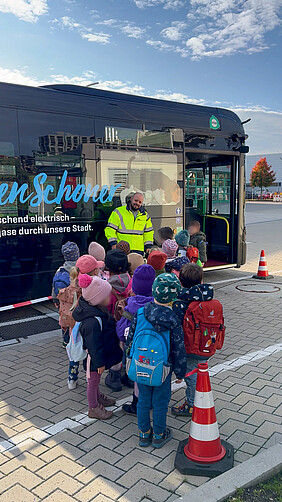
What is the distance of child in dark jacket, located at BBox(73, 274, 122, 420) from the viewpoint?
11.3 ft

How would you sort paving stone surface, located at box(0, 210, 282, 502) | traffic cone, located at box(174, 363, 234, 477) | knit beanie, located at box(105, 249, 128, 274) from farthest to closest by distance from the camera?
knit beanie, located at box(105, 249, 128, 274), traffic cone, located at box(174, 363, 234, 477), paving stone surface, located at box(0, 210, 282, 502)

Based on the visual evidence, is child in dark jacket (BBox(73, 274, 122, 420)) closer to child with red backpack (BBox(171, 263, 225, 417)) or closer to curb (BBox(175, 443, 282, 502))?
child with red backpack (BBox(171, 263, 225, 417))

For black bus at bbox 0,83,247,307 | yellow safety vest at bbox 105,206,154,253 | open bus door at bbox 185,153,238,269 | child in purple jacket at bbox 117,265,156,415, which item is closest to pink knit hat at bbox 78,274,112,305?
child in purple jacket at bbox 117,265,156,415

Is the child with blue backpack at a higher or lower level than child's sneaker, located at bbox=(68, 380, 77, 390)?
higher

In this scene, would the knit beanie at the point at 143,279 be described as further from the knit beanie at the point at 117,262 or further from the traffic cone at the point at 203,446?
the traffic cone at the point at 203,446

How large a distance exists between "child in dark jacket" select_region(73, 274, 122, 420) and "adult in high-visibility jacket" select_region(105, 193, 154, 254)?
9.93 ft

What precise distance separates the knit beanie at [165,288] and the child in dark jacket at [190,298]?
1.14 ft

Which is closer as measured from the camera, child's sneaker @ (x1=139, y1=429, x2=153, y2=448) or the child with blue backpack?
the child with blue backpack

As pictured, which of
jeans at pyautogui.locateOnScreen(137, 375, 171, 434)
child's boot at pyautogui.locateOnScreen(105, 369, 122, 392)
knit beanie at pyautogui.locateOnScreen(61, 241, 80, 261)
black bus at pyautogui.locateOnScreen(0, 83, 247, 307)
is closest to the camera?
jeans at pyautogui.locateOnScreen(137, 375, 171, 434)

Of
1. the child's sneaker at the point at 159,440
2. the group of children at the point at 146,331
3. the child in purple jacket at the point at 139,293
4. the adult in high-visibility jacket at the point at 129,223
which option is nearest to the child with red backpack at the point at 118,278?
the group of children at the point at 146,331

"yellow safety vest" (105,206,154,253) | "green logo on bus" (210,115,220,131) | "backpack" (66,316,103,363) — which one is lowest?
"backpack" (66,316,103,363)

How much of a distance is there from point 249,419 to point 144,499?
132 cm

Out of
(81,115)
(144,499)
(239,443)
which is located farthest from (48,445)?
(81,115)

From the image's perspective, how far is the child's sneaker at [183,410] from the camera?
3.71 meters
